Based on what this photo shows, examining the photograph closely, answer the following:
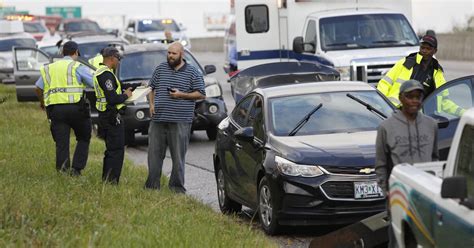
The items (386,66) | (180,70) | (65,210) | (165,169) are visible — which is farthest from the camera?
(386,66)

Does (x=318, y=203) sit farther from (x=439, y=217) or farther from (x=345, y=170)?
(x=439, y=217)

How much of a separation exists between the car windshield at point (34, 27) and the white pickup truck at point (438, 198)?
158ft

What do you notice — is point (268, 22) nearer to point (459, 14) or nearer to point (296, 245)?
point (296, 245)

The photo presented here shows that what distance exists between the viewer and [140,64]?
2123 centimetres

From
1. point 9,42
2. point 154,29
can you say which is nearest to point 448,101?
point 9,42

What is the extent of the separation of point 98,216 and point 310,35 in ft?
43.0

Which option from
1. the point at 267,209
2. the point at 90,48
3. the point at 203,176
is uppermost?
the point at 267,209

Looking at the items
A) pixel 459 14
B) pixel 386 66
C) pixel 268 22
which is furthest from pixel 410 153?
pixel 459 14

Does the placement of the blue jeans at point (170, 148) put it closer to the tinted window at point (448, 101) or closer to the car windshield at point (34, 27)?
the tinted window at point (448, 101)

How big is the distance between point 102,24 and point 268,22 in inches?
2754

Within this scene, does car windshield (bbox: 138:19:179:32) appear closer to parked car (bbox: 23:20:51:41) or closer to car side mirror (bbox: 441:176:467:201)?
parked car (bbox: 23:20:51:41)

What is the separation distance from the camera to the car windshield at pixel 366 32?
2186cm

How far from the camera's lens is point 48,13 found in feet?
322

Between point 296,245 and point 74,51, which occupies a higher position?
point 74,51
